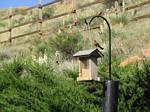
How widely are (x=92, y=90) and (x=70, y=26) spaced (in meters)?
14.3

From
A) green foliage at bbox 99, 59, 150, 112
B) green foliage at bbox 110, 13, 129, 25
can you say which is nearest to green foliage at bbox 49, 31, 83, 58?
green foliage at bbox 110, 13, 129, 25

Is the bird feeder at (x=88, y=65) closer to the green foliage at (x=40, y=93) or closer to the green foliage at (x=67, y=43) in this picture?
the green foliage at (x=40, y=93)

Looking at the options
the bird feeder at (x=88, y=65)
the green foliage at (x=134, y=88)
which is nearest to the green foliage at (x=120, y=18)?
the green foliage at (x=134, y=88)

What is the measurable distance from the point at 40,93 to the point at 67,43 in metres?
10.2

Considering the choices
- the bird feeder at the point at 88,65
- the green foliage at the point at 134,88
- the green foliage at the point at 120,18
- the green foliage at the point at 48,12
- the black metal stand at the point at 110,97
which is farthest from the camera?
the green foliage at the point at 48,12

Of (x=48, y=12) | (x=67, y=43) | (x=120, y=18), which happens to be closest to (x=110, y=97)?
(x=67, y=43)

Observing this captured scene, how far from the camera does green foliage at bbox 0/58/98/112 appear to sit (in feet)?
28.5

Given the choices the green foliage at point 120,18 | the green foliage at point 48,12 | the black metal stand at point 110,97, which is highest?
the green foliage at point 48,12

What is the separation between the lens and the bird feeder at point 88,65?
7.86 m

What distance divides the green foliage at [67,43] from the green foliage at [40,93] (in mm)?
7918

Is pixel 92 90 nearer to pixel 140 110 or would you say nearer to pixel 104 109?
pixel 140 110

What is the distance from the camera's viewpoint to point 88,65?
26.4 ft

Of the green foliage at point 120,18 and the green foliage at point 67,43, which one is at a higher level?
the green foliage at point 120,18

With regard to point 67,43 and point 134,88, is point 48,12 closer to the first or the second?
point 67,43
